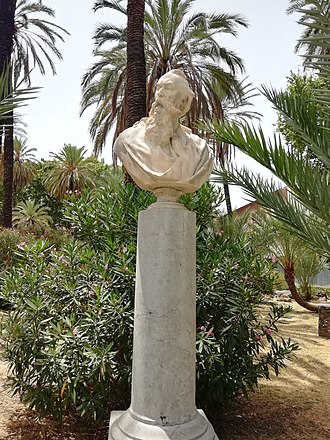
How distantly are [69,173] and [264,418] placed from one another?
21.6m

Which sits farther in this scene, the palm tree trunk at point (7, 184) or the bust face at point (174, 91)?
the palm tree trunk at point (7, 184)

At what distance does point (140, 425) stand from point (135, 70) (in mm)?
6310

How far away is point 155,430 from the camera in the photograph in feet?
8.54

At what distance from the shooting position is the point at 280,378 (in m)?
5.65

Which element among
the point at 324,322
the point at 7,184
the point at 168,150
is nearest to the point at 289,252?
the point at 324,322

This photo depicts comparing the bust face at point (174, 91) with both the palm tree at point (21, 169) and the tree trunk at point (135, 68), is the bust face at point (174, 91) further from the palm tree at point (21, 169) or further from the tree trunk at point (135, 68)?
the palm tree at point (21, 169)

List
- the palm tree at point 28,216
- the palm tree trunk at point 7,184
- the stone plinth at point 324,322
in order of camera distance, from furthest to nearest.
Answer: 1. the palm tree at point 28,216
2. the palm tree trunk at point 7,184
3. the stone plinth at point 324,322

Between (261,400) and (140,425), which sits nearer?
(140,425)

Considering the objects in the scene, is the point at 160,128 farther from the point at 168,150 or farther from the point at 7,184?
the point at 7,184

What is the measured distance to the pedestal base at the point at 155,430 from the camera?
2586 mm

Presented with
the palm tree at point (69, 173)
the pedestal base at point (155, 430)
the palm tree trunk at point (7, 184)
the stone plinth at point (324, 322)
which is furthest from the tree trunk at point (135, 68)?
the palm tree at point (69, 173)

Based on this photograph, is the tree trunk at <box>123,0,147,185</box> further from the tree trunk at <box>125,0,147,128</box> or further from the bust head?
the bust head

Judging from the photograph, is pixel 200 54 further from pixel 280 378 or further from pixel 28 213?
pixel 28 213

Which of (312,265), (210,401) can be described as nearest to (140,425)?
(210,401)
